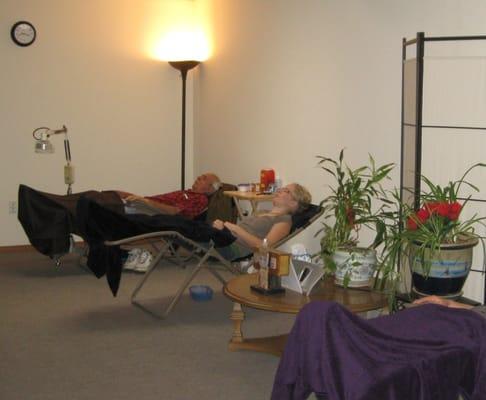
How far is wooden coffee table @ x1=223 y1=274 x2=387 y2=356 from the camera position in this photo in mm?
3629

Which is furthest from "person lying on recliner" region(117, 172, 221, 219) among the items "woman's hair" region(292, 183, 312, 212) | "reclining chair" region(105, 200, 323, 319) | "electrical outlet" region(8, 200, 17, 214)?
"woman's hair" region(292, 183, 312, 212)

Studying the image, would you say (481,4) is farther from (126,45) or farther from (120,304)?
(126,45)

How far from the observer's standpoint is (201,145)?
24.8 feet

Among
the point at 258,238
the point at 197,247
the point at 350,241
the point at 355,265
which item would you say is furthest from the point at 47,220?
the point at 355,265

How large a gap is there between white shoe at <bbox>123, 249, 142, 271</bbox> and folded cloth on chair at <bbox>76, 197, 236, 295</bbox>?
130cm

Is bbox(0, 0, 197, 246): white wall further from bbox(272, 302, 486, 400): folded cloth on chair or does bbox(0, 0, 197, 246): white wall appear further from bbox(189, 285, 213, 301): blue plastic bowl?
bbox(272, 302, 486, 400): folded cloth on chair

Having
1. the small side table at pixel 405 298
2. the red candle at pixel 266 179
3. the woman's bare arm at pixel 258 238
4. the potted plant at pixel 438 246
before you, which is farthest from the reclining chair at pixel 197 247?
the potted plant at pixel 438 246

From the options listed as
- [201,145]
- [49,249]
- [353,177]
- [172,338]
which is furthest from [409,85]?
[201,145]

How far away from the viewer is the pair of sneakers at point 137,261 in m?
6.02

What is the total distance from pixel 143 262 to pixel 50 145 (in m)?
1.31

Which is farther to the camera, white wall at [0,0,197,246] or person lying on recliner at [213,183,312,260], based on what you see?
white wall at [0,0,197,246]

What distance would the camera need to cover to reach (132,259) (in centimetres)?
607

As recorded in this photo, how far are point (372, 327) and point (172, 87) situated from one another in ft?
18.9

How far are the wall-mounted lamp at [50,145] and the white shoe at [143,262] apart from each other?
918mm
